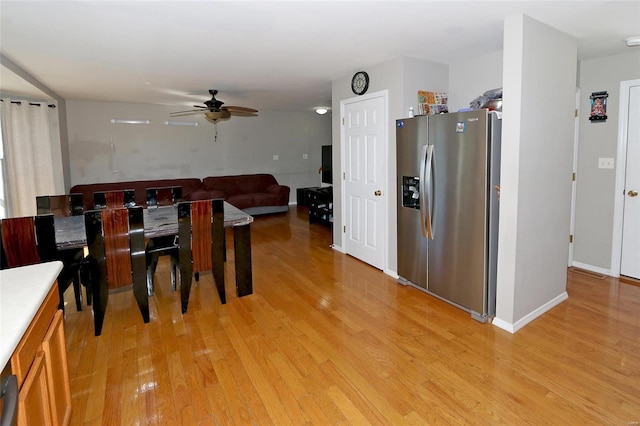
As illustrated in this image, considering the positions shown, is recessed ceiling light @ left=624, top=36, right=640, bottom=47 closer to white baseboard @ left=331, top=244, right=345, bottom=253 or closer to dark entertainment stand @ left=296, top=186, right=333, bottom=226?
white baseboard @ left=331, top=244, right=345, bottom=253

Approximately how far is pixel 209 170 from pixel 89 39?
4.88 meters

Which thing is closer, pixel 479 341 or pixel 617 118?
pixel 479 341

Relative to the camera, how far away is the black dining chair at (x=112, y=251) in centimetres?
264

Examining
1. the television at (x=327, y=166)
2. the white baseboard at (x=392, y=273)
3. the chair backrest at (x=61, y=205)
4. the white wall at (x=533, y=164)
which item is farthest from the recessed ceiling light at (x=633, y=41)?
the chair backrest at (x=61, y=205)

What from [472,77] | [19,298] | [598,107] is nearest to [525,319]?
[472,77]

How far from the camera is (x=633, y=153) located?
3.54 m

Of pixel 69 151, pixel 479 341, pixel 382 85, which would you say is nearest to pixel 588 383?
pixel 479 341

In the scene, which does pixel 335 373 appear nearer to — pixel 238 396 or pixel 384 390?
pixel 384 390

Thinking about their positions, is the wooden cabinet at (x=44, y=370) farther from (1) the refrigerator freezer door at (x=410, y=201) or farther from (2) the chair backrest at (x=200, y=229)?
(1) the refrigerator freezer door at (x=410, y=201)

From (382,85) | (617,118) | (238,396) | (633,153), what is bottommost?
(238,396)

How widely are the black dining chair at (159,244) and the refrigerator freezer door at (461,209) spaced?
2.43 meters

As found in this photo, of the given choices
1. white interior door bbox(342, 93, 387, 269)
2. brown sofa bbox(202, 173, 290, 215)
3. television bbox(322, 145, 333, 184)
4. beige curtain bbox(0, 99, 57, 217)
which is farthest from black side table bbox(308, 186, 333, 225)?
beige curtain bbox(0, 99, 57, 217)

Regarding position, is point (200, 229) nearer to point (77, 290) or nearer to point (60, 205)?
point (77, 290)

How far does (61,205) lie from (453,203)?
3.84 metres
